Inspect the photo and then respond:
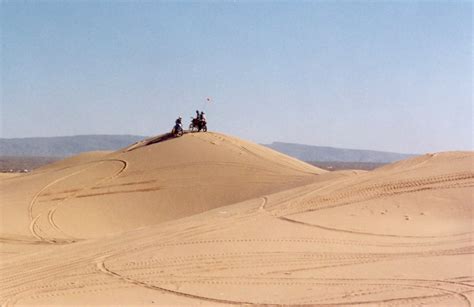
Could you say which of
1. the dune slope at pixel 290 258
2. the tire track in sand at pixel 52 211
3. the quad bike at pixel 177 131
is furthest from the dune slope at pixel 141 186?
the dune slope at pixel 290 258

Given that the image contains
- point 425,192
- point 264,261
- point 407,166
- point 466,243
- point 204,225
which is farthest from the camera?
point 407,166

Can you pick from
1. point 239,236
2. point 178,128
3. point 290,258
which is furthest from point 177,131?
point 290,258

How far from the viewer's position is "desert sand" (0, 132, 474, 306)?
7598 mm

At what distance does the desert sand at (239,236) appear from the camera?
24.9 feet

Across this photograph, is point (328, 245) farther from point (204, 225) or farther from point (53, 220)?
point (53, 220)

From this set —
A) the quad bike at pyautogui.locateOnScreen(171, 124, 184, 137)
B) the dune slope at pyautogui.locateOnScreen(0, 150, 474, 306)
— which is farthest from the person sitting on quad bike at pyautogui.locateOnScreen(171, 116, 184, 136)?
the dune slope at pyautogui.locateOnScreen(0, 150, 474, 306)

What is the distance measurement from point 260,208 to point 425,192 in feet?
12.5

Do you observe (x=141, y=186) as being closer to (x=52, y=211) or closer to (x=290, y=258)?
(x=52, y=211)

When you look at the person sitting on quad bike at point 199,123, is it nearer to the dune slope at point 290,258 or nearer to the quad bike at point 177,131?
the quad bike at point 177,131

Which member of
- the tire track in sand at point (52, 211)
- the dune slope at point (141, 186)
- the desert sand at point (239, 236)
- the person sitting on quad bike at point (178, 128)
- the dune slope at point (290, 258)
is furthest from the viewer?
the person sitting on quad bike at point (178, 128)

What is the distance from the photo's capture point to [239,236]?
→ 10375mm

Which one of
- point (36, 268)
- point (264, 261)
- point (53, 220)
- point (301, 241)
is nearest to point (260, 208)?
point (301, 241)

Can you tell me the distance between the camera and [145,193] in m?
18.8

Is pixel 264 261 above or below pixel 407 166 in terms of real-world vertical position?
below
